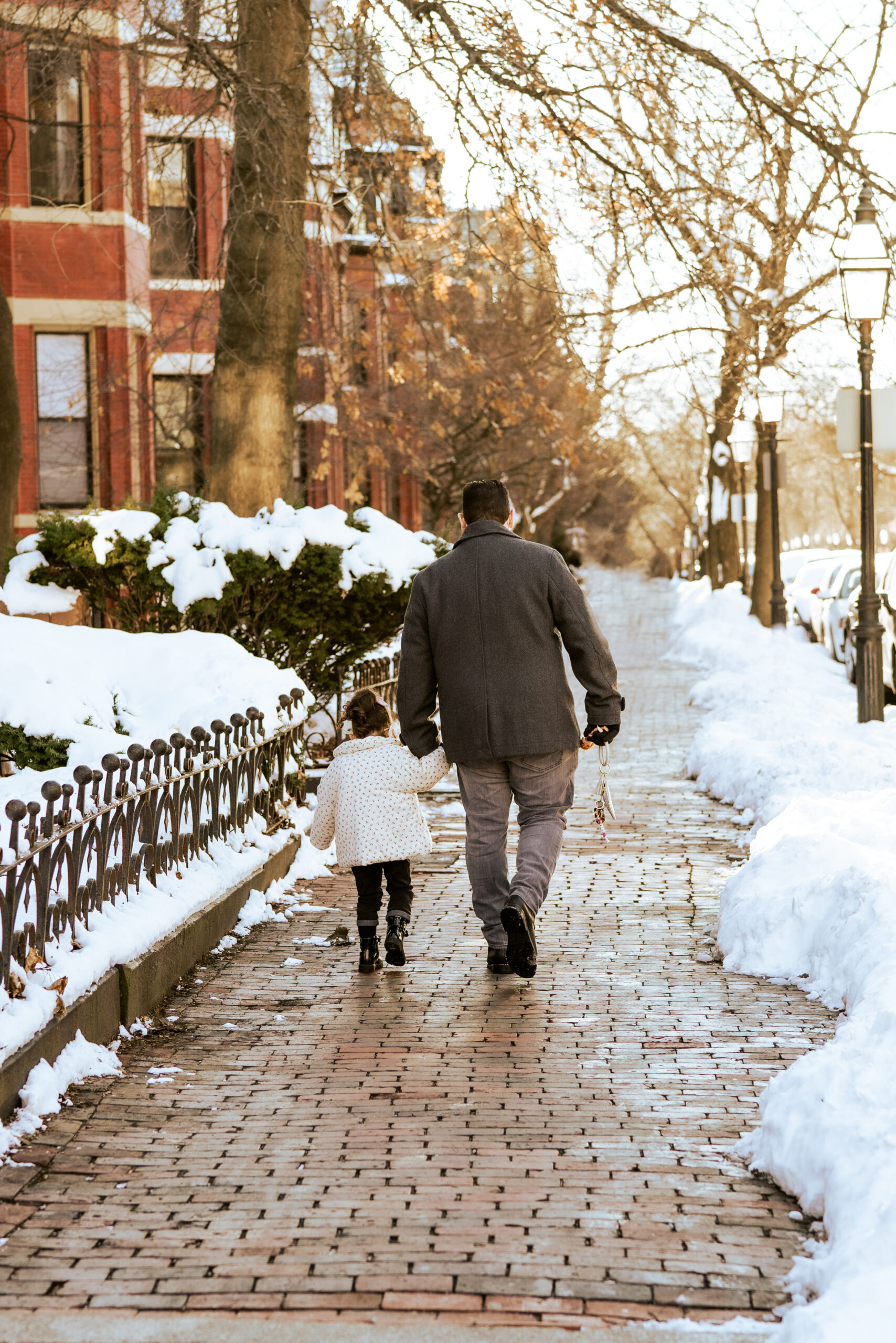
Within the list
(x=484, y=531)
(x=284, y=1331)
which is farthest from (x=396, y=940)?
(x=284, y=1331)

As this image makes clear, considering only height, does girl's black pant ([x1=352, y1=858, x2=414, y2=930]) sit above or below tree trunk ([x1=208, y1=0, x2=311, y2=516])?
below

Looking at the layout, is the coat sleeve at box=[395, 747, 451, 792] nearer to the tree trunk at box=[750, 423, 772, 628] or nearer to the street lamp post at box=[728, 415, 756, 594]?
the street lamp post at box=[728, 415, 756, 594]

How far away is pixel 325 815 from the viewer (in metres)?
6.76

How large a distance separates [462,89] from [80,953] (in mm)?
8351

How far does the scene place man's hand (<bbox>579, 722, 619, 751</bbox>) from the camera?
620 cm

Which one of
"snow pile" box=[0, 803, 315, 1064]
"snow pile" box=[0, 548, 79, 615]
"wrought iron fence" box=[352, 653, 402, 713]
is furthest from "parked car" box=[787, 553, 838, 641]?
"snow pile" box=[0, 803, 315, 1064]

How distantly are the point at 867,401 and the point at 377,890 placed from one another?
8.43 meters

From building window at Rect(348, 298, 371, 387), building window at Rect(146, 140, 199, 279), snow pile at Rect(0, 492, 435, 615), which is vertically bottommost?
snow pile at Rect(0, 492, 435, 615)

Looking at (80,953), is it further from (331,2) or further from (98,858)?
(331,2)

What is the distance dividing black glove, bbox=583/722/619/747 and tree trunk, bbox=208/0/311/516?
21.2 feet

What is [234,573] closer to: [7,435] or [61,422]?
[7,435]

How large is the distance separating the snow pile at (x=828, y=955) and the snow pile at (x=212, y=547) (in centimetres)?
302

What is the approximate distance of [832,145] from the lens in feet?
38.0

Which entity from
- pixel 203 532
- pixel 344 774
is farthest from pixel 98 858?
pixel 203 532
